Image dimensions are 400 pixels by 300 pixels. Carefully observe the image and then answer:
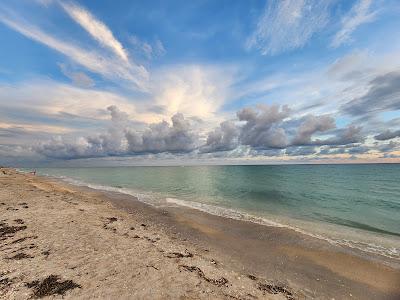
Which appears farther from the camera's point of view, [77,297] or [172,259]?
[172,259]

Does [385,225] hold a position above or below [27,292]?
below

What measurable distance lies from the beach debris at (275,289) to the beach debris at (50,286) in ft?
24.2

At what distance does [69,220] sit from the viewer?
17250 millimetres

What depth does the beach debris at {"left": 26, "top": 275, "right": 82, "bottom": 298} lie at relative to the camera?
26.2 ft

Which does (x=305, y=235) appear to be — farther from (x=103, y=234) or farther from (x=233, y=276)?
(x=103, y=234)

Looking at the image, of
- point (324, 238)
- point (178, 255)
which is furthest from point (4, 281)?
point (324, 238)

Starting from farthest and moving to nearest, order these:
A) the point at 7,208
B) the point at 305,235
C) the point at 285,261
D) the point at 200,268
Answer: the point at 7,208, the point at 305,235, the point at 285,261, the point at 200,268

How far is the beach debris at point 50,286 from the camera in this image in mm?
7988

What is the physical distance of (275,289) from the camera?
9.89 metres

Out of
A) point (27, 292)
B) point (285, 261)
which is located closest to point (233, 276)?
point (285, 261)

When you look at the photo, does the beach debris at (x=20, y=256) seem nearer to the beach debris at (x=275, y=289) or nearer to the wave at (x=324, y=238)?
the beach debris at (x=275, y=289)

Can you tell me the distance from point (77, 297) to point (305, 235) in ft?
53.1

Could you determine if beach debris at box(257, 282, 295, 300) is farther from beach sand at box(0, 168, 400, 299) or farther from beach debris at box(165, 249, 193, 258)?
beach debris at box(165, 249, 193, 258)

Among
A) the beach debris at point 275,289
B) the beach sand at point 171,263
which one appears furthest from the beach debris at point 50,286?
the beach debris at point 275,289
